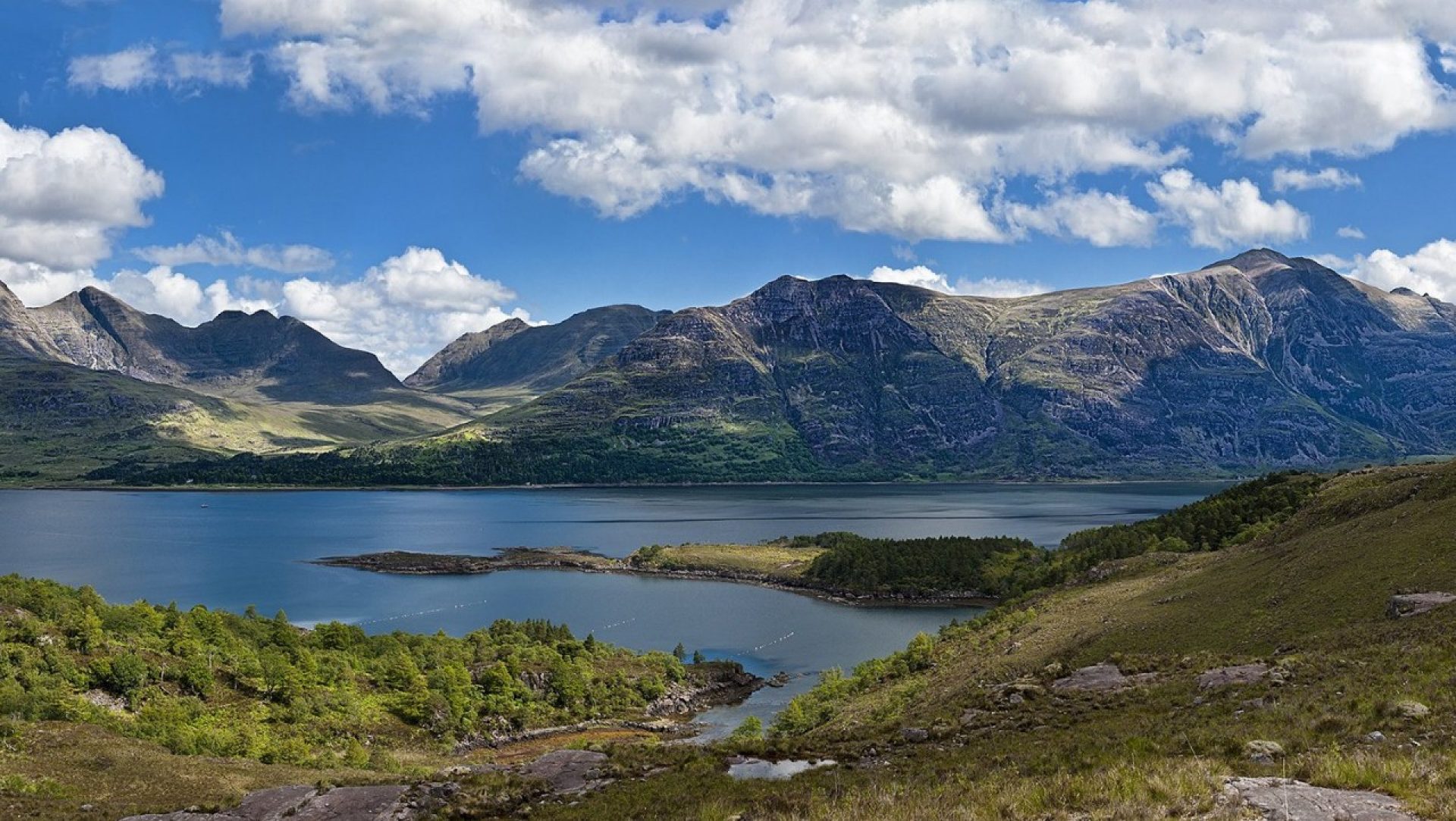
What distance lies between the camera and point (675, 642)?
12706cm

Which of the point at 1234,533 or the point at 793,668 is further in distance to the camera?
the point at 793,668

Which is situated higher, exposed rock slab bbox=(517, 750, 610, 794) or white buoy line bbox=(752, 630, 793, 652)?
exposed rock slab bbox=(517, 750, 610, 794)

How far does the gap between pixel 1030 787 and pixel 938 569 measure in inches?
5990

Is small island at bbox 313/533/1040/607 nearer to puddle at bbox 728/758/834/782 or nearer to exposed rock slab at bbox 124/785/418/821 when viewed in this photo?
puddle at bbox 728/758/834/782

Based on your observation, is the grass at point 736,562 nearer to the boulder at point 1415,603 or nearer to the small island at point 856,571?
the small island at point 856,571

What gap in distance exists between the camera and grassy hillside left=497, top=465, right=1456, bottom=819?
20.4 metres

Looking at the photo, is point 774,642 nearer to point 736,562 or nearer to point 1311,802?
point 736,562

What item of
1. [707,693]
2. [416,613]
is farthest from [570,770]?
[416,613]

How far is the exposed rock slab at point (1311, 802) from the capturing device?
56.2 ft

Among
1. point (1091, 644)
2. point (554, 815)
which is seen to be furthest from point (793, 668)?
point (554, 815)

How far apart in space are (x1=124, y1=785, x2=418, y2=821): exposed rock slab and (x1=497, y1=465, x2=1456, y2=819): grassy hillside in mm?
4933

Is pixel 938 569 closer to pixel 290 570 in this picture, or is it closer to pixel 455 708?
pixel 455 708

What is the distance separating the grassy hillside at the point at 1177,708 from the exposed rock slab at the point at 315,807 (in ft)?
16.2

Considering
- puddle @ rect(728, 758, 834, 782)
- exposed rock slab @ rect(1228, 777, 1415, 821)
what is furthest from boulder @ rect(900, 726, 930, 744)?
exposed rock slab @ rect(1228, 777, 1415, 821)
